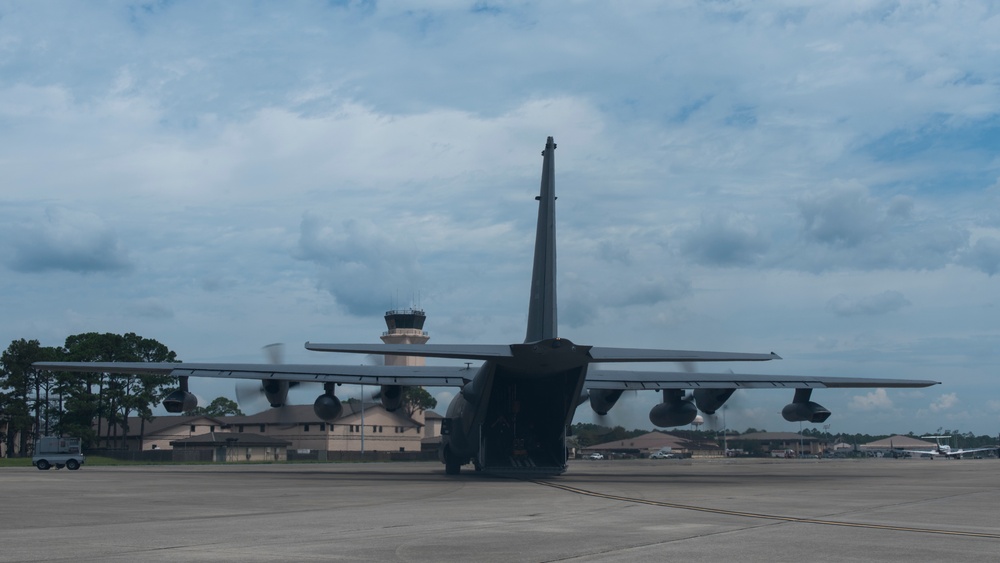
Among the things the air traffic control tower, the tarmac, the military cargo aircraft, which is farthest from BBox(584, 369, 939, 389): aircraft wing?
the air traffic control tower

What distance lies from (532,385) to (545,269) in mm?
4421

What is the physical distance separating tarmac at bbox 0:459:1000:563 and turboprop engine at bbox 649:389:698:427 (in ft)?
25.6

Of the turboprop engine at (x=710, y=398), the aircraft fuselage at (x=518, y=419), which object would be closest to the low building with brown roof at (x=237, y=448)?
the aircraft fuselage at (x=518, y=419)

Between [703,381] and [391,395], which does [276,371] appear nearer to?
[391,395]

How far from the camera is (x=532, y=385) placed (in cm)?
3147

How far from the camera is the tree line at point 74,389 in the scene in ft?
233

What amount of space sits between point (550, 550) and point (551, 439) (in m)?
21.4

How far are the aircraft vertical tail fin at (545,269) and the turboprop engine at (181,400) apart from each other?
13394mm

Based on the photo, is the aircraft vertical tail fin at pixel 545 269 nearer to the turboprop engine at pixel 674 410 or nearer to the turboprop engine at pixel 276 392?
the turboprop engine at pixel 674 410

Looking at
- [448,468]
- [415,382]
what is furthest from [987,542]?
[448,468]

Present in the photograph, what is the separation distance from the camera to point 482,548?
11688 millimetres

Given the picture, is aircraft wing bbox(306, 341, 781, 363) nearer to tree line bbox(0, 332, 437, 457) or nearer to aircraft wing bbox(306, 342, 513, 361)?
aircraft wing bbox(306, 342, 513, 361)

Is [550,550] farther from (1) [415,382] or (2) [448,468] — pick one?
(2) [448,468]

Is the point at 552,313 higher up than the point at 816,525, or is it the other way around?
the point at 552,313
